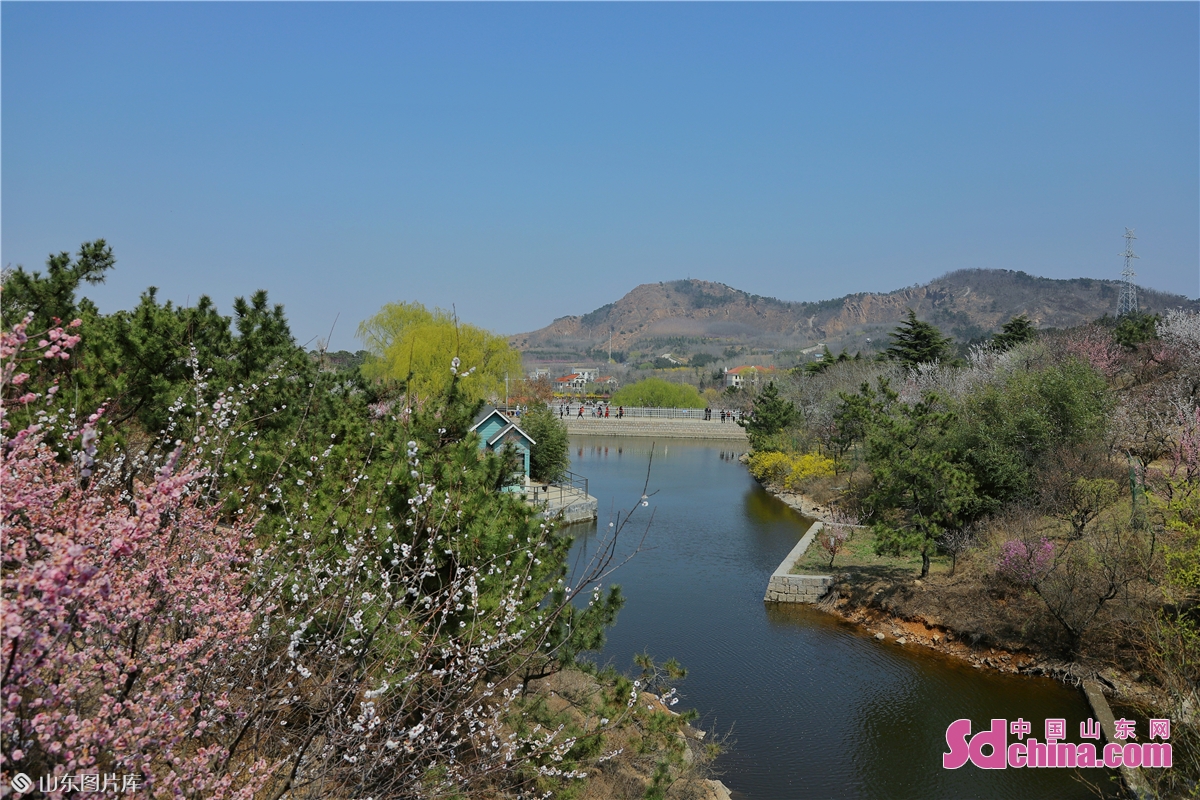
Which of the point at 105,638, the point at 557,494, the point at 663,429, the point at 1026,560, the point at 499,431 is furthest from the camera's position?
the point at 663,429

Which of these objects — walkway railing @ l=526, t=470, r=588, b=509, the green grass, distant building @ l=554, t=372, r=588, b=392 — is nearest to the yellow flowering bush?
walkway railing @ l=526, t=470, r=588, b=509

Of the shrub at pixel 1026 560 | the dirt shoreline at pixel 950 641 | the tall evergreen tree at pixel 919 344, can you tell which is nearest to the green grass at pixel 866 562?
the dirt shoreline at pixel 950 641

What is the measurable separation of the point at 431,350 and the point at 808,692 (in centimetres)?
2569

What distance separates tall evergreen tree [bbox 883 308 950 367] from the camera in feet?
132

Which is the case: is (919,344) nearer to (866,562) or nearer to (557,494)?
(557,494)

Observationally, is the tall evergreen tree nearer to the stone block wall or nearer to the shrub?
the stone block wall

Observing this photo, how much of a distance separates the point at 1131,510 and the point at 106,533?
57.6ft

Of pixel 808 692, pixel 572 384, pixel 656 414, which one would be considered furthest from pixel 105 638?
pixel 572 384

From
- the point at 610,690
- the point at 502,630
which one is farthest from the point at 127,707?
the point at 610,690

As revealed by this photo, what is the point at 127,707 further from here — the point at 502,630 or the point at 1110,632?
the point at 1110,632

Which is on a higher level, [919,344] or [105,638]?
[919,344]

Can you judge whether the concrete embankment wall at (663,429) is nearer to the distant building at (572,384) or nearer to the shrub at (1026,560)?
the shrub at (1026,560)

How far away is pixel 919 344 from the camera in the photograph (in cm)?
4100

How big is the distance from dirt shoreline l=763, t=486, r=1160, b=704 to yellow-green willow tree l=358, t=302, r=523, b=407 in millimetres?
20319
